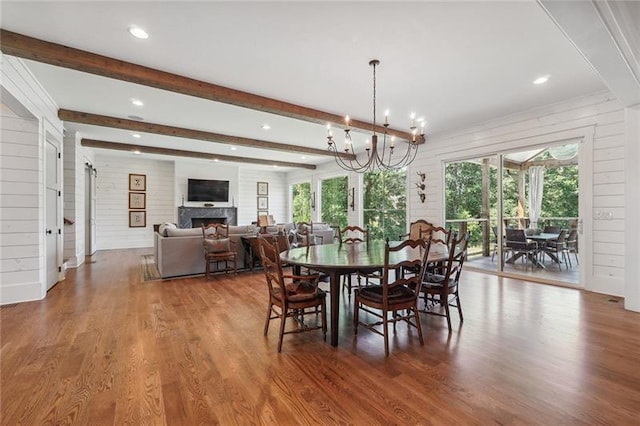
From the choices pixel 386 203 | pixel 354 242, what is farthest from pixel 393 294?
pixel 386 203

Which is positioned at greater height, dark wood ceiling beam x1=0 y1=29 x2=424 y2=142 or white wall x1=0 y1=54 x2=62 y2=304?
dark wood ceiling beam x1=0 y1=29 x2=424 y2=142

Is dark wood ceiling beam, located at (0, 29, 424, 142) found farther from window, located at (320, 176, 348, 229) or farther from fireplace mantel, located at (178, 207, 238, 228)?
fireplace mantel, located at (178, 207, 238, 228)

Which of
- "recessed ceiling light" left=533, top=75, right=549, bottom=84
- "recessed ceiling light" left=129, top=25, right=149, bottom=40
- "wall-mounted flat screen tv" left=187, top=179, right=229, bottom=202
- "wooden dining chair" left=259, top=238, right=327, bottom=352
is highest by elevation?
"recessed ceiling light" left=533, top=75, right=549, bottom=84

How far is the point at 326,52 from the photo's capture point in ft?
9.69

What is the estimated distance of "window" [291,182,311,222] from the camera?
11.2m

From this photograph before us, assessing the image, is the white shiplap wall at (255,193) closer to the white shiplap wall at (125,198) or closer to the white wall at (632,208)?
the white shiplap wall at (125,198)

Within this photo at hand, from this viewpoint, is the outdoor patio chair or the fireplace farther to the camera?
the fireplace

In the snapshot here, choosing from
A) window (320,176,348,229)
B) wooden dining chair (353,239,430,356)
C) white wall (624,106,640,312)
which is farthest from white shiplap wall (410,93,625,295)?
window (320,176,348,229)

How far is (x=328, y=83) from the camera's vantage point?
3.71m

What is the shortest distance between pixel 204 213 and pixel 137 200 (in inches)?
78.9

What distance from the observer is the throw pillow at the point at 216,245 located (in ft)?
17.3

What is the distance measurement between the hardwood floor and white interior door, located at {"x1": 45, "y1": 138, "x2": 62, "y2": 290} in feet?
3.12

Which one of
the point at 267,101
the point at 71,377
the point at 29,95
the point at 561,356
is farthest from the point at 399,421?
the point at 29,95

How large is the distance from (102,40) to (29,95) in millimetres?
1787
